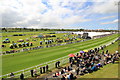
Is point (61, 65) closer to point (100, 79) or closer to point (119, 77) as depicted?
point (100, 79)

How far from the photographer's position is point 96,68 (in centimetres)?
1469

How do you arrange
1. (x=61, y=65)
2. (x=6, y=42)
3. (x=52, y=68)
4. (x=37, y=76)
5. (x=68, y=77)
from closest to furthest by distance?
A: (x=68, y=77) < (x=37, y=76) < (x=52, y=68) < (x=61, y=65) < (x=6, y=42)

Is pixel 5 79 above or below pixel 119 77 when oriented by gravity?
below

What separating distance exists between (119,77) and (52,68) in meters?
9.68

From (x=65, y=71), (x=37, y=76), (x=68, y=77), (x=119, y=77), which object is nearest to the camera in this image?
(x=119, y=77)

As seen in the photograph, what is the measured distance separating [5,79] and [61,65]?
901cm

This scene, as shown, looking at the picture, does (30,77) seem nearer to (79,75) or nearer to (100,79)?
(79,75)

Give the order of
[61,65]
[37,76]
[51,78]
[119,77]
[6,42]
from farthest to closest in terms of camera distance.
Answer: [6,42], [61,65], [37,76], [51,78], [119,77]

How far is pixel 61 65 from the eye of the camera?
18.3 m

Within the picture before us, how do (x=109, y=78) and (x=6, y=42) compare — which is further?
(x=6, y=42)

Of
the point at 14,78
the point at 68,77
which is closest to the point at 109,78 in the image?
the point at 68,77

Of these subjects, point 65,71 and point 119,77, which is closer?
point 119,77

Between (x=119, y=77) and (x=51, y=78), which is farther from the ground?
(x=119, y=77)

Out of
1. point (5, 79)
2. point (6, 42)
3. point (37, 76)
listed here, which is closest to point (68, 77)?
point (37, 76)
